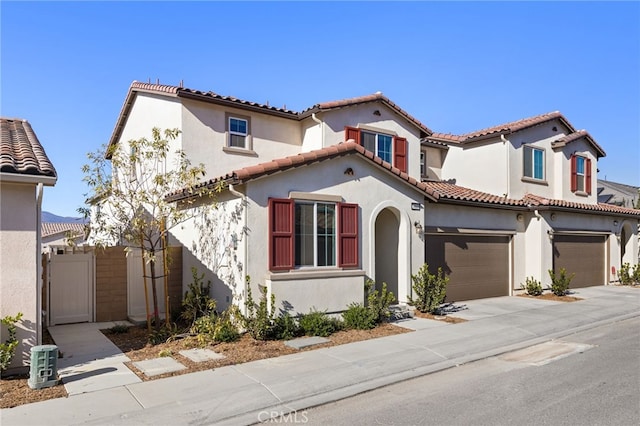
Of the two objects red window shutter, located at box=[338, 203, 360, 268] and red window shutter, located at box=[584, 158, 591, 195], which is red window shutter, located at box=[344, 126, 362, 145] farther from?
red window shutter, located at box=[584, 158, 591, 195]

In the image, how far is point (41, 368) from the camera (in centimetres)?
668

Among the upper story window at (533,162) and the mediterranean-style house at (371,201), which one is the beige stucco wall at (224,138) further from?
the upper story window at (533,162)

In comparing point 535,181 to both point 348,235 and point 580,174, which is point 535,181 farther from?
point 348,235

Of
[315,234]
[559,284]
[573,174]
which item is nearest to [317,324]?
[315,234]

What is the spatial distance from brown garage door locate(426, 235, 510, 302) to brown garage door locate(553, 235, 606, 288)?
3.18 meters

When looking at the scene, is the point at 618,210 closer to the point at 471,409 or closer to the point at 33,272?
the point at 471,409

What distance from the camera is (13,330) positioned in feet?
23.5

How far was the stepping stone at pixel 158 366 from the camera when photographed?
7555 millimetres

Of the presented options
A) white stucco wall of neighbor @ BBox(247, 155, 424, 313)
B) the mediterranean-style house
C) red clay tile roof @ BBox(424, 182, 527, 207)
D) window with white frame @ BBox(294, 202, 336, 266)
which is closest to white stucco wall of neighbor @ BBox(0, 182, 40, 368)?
the mediterranean-style house

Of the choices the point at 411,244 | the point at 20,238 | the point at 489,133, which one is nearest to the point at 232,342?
the point at 20,238

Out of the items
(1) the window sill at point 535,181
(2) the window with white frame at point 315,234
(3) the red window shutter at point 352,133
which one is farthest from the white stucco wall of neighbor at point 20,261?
(1) the window sill at point 535,181

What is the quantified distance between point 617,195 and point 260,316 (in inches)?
1263

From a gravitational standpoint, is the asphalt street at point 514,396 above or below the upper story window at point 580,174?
below

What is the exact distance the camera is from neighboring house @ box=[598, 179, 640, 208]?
104 feet
